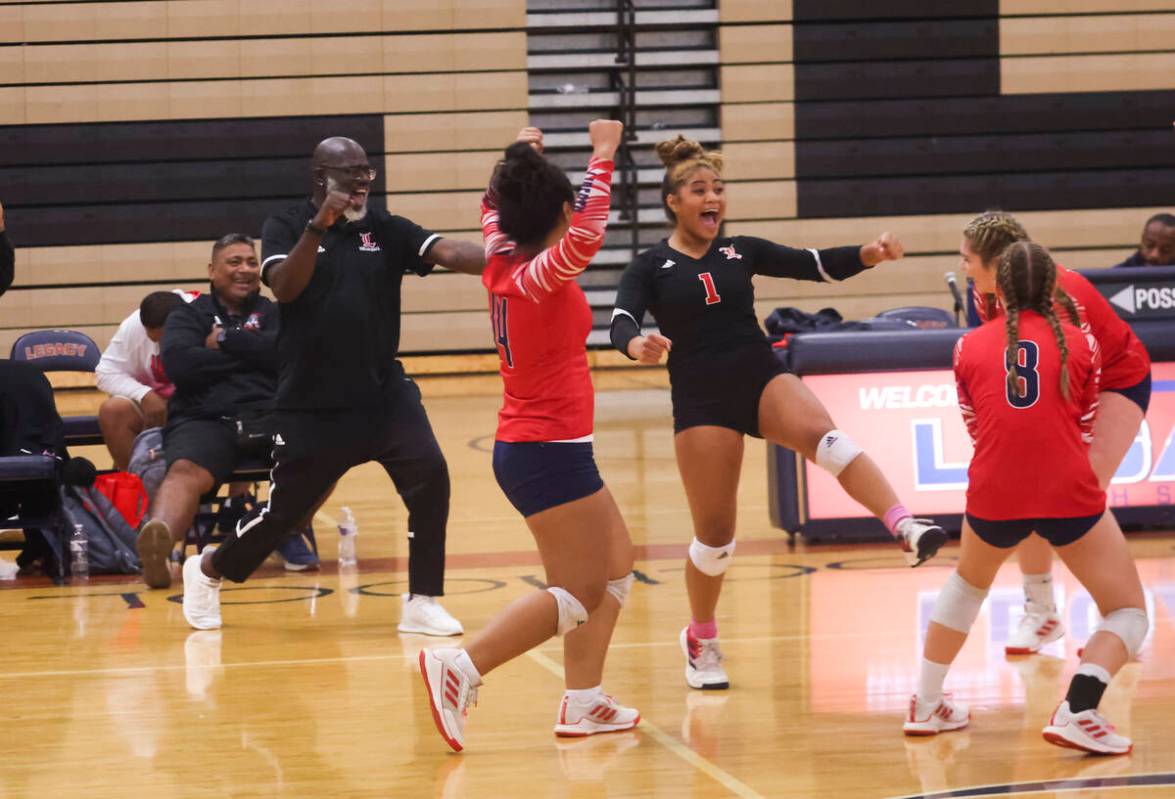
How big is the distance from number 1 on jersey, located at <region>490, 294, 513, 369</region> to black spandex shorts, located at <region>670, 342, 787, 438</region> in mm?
911

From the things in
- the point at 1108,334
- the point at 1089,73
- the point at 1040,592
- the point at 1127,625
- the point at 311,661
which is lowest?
the point at 311,661

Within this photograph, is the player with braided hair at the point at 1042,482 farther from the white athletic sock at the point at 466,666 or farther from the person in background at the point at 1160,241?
the person in background at the point at 1160,241

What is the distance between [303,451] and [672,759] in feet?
7.13

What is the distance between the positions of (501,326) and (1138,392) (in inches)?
83.7

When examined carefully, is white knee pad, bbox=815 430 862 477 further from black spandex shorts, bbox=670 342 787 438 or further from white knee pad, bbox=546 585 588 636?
white knee pad, bbox=546 585 588 636

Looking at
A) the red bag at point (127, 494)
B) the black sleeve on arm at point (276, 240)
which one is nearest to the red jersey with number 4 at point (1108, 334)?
the black sleeve on arm at point (276, 240)

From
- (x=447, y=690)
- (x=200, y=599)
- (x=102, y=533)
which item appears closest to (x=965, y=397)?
(x=447, y=690)

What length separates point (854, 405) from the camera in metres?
7.70

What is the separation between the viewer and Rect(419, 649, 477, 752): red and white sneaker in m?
4.21

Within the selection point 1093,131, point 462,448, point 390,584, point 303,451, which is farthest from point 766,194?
point 303,451

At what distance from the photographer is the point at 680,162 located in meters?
5.11

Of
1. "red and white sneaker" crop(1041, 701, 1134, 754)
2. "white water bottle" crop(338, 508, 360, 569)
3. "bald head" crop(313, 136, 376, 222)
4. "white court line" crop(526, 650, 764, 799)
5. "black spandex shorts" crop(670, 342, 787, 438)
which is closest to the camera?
"white court line" crop(526, 650, 764, 799)

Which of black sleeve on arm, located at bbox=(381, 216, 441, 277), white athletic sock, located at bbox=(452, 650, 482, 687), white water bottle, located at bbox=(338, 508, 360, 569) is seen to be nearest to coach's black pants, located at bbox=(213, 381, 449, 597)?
black sleeve on arm, located at bbox=(381, 216, 441, 277)

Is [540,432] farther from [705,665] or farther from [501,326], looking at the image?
[705,665]
